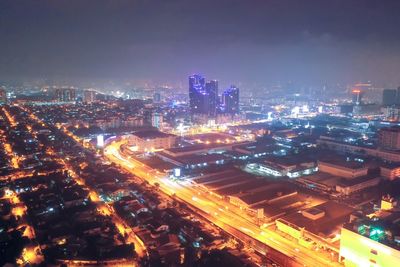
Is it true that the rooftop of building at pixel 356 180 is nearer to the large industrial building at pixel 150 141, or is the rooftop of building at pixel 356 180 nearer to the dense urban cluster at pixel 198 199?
the dense urban cluster at pixel 198 199

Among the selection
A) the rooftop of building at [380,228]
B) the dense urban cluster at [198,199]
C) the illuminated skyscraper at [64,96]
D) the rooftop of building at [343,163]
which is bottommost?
the dense urban cluster at [198,199]

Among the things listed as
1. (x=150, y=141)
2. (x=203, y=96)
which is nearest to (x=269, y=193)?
(x=150, y=141)

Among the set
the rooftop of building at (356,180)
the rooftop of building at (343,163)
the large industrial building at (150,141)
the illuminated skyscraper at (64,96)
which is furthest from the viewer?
the illuminated skyscraper at (64,96)

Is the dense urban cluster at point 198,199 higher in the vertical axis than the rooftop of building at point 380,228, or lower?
lower

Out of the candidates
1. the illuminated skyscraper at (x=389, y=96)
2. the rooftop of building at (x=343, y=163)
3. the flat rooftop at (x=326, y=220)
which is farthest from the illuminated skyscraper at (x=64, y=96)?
the illuminated skyscraper at (x=389, y=96)

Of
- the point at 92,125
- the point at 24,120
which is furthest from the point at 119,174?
the point at 24,120

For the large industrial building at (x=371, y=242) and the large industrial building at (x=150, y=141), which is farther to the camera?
the large industrial building at (x=150, y=141)

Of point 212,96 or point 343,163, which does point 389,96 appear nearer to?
point 212,96

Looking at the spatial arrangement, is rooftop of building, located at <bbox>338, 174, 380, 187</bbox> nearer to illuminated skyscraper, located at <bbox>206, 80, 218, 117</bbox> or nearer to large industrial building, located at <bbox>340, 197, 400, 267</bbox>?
large industrial building, located at <bbox>340, 197, 400, 267</bbox>

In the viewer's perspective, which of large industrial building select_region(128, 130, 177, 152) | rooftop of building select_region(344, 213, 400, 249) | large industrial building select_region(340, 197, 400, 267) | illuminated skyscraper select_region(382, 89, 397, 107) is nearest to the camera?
large industrial building select_region(340, 197, 400, 267)

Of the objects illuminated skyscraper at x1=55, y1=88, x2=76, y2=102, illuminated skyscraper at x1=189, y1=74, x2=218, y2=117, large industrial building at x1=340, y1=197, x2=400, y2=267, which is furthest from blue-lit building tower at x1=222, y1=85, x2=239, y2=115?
large industrial building at x1=340, y1=197, x2=400, y2=267

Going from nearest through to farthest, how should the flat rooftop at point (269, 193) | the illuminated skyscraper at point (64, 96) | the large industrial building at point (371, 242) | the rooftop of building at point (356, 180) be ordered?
1. the large industrial building at point (371, 242)
2. the flat rooftop at point (269, 193)
3. the rooftop of building at point (356, 180)
4. the illuminated skyscraper at point (64, 96)
